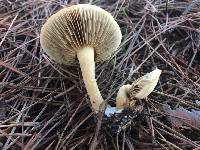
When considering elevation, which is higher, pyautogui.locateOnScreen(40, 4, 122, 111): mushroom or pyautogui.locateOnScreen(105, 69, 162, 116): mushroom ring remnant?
pyautogui.locateOnScreen(40, 4, 122, 111): mushroom

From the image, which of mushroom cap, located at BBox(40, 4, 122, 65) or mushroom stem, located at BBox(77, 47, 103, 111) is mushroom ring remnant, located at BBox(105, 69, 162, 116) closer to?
mushroom stem, located at BBox(77, 47, 103, 111)

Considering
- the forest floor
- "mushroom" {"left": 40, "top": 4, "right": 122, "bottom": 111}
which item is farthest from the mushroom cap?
the forest floor

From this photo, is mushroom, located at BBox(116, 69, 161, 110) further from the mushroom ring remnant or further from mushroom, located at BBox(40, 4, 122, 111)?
mushroom, located at BBox(40, 4, 122, 111)

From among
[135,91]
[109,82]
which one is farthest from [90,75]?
[135,91]

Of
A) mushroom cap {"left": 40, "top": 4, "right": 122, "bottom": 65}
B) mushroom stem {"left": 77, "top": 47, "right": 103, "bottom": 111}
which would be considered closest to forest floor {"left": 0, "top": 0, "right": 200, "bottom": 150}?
mushroom stem {"left": 77, "top": 47, "right": 103, "bottom": 111}

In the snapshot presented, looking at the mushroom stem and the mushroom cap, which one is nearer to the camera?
the mushroom cap

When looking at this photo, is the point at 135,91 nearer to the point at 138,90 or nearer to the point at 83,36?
the point at 138,90
